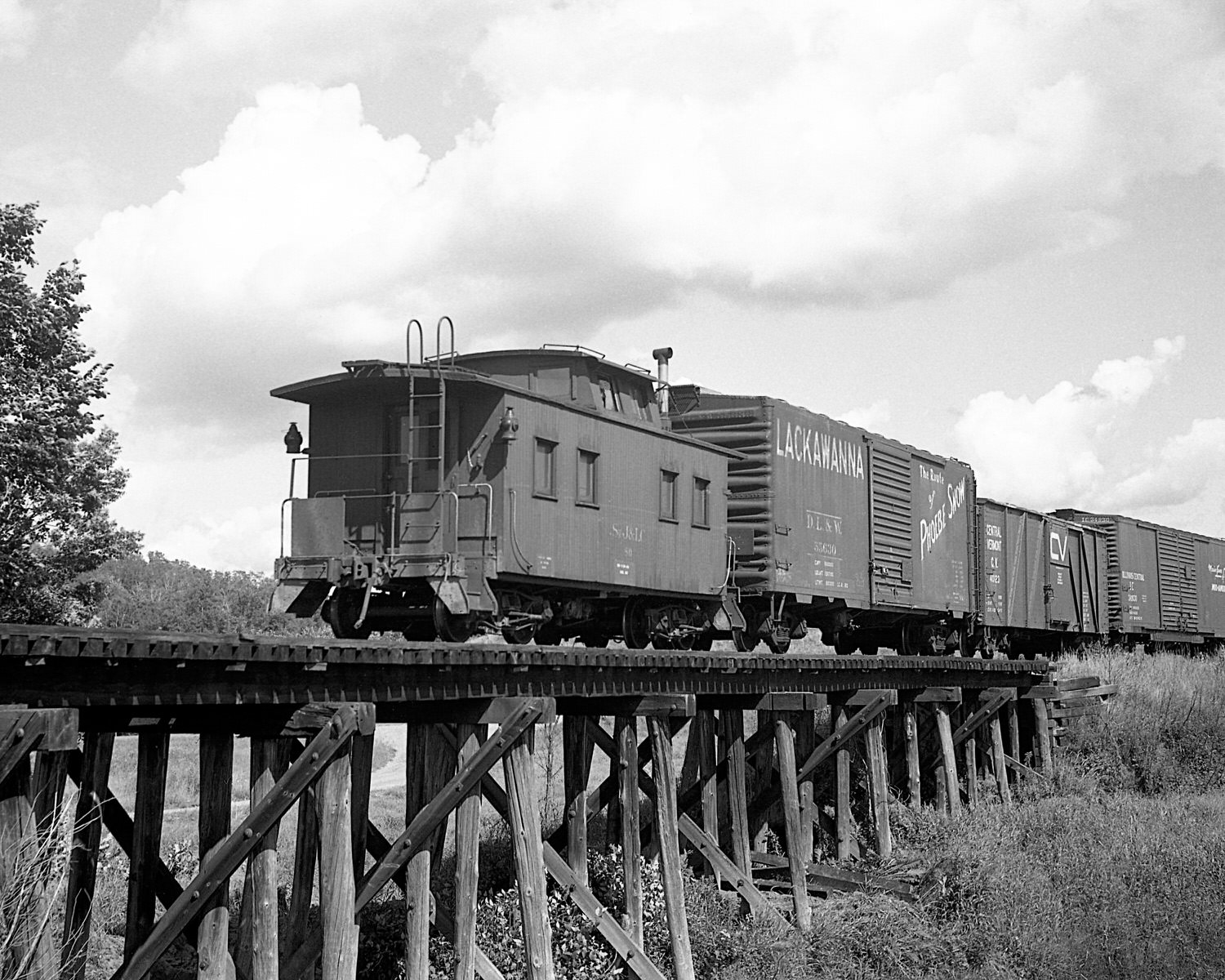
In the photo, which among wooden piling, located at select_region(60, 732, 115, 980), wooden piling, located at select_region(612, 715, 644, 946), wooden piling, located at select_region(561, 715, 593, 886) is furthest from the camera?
wooden piling, located at select_region(561, 715, 593, 886)

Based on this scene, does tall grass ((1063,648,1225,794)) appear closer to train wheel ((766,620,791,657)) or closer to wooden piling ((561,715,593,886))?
train wheel ((766,620,791,657))

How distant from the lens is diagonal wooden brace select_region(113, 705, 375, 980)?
855 cm

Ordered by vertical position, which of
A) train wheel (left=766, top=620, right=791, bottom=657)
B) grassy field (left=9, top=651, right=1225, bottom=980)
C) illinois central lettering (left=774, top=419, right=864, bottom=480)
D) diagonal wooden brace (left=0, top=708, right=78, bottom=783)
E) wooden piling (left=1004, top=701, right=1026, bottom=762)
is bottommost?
grassy field (left=9, top=651, right=1225, bottom=980)

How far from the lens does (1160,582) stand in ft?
124

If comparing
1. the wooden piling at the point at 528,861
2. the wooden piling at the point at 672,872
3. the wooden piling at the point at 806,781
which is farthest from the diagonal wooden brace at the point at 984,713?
the wooden piling at the point at 528,861

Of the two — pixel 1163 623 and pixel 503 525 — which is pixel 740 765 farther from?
pixel 1163 623

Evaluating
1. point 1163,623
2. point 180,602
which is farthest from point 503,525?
point 180,602

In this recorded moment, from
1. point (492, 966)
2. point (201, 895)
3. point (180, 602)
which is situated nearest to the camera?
point (201, 895)

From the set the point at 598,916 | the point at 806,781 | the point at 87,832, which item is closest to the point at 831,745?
the point at 806,781

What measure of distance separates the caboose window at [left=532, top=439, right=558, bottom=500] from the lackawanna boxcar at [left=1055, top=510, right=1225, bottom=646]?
23397mm

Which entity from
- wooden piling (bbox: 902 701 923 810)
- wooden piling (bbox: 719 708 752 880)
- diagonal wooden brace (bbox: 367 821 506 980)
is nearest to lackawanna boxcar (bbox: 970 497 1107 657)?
wooden piling (bbox: 902 701 923 810)

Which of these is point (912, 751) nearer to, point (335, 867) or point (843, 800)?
point (843, 800)

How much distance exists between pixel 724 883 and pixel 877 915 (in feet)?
7.07

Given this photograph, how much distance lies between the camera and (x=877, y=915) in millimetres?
15625
